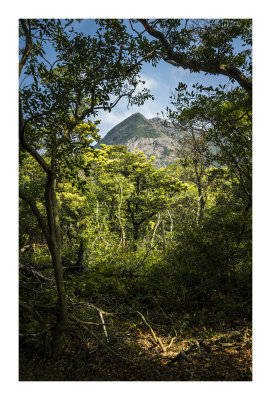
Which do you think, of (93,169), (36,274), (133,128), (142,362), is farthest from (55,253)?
(133,128)

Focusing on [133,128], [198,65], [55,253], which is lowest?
[55,253]

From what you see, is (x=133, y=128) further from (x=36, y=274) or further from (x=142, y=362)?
(x=142, y=362)

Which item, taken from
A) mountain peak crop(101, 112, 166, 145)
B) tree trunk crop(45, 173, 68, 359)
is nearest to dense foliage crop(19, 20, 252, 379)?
tree trunk crop(45, 173, 68, 359)

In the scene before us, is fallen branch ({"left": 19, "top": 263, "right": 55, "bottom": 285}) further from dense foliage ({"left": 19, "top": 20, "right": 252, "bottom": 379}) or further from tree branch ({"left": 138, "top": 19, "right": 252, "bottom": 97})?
tree branch ({"left": 138, "top": 19, "right": 252, "bottom": 97})

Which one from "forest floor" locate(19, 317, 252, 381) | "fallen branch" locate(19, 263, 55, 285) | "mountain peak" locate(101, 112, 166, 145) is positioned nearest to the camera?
"forest floor" locate(19, 317, 252, 381)

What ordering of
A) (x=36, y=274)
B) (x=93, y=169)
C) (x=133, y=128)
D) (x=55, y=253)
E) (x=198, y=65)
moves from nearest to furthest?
(x=55, y=253) → (x=93, y=169) → (x=36, y=274) → (x=198, y=65) → (x=133, y=128)

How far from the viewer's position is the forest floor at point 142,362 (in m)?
1.73

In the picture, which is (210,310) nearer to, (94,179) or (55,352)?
(55,352)

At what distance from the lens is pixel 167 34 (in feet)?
9.09

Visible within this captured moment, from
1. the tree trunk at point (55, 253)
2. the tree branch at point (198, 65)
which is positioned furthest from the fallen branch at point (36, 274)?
the tree branch at point (198, 65)

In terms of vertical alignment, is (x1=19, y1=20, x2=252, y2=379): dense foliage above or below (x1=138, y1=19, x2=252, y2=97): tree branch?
below

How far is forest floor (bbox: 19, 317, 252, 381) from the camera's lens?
1.73 metres

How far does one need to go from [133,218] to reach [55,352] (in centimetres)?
743

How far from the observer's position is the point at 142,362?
191 cm
